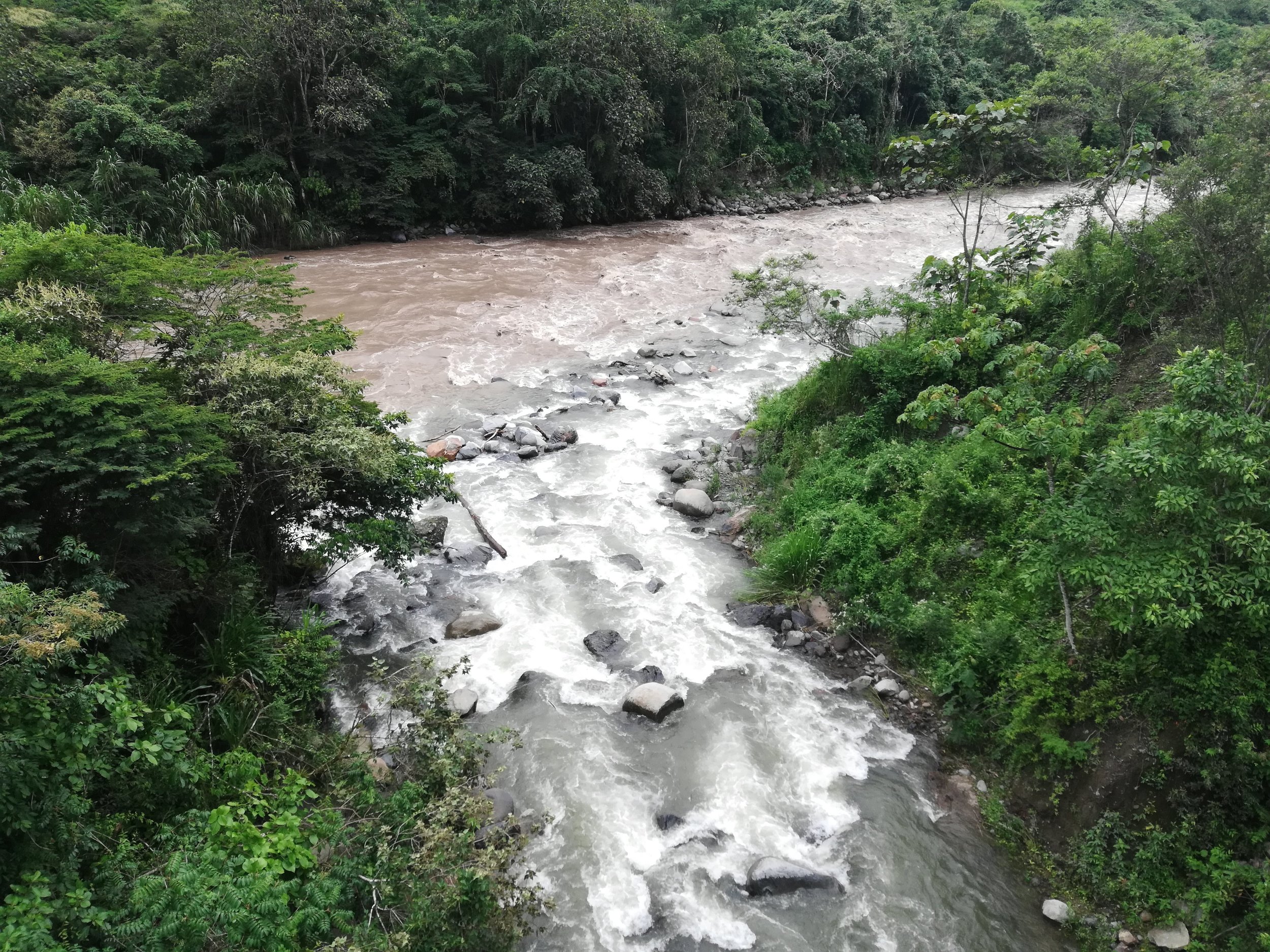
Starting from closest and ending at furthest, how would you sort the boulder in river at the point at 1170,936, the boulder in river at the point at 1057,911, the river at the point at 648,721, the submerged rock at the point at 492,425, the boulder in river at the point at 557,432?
the boulder in river at the point at 1170,936 < the boulder in river at the point at 1057,911 < the river at the point at 648,721 < the boulder in river at the point at 557,432 < the submerged rock at the point at 492,425

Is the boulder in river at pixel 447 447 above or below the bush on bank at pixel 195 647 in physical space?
below

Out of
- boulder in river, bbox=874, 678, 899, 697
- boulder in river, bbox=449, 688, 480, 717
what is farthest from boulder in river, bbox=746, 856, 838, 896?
boulder in river, bbox=449, 688, 480, 717

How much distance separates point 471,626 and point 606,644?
162 cm

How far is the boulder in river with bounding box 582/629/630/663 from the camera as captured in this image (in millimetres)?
8023

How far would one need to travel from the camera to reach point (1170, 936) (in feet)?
15.9

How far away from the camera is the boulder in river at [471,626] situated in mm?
8305

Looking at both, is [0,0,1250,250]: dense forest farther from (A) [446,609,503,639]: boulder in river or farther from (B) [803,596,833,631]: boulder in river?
(A) [446,609,503,639]: boulder in river

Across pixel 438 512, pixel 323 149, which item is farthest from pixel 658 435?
pixel 323 149

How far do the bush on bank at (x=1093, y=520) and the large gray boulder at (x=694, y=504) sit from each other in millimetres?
834

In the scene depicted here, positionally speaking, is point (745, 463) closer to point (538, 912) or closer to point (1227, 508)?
point (1227, 508)

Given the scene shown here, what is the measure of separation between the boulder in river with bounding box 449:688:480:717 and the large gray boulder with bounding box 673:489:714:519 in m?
4.45

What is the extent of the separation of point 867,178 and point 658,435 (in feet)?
102

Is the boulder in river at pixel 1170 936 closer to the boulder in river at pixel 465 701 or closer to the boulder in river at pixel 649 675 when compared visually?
the boulder in river at pixel 649 675

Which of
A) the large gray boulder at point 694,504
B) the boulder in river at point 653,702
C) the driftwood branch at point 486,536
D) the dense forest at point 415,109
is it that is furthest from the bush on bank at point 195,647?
the dense forest at point 415,109
